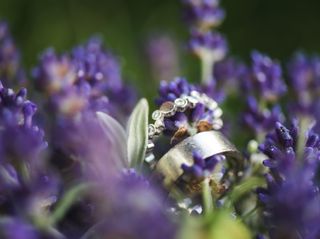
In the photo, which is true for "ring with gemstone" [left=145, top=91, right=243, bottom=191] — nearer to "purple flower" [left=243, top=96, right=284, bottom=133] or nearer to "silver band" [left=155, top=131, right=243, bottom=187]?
"silver band" [left=155, top=131, right=243, bottom=187]

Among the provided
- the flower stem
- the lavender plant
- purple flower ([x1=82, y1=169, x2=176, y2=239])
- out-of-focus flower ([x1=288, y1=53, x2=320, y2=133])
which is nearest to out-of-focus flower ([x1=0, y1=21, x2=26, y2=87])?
the lavender plant

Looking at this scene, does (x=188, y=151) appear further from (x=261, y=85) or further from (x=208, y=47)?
(x=208, y=47)

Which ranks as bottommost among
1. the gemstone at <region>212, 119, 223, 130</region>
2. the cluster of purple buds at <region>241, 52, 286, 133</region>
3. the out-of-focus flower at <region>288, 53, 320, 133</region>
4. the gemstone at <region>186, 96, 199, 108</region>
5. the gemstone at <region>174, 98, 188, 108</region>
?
the out-of-focus flower at <region>288, 53, 320, 133</region>

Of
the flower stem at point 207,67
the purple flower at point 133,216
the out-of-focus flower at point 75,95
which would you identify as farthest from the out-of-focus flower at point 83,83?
the purple flower at point 133,216

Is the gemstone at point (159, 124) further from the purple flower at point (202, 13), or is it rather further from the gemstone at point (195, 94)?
the purple flower at point (202, 13)

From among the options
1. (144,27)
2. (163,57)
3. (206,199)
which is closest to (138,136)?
(206,199)

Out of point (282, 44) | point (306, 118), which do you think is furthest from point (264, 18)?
point (306, 118)

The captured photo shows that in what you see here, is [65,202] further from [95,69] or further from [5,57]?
[5,57]
